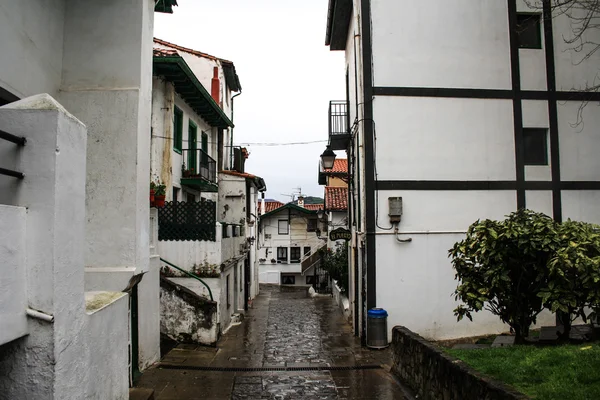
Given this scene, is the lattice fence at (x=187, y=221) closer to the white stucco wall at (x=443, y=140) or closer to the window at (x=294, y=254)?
the white stucco wall at (x=443, y=140)

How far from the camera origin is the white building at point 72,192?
3107mm

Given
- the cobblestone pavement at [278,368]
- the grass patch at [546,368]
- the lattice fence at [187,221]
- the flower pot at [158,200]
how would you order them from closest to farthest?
the grass patch at [546,368] → the cobblestone pavement at [278,368] → the flower pot at [158,200] → the lattice fence at [187,221]

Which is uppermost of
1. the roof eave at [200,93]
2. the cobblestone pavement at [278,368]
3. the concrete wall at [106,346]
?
the roof eave at [200,93]

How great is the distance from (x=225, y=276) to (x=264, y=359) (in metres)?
4.22

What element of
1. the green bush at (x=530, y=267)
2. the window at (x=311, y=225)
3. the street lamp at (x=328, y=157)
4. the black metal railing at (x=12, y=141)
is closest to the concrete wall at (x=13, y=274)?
the black metal railing at (x=12, y=141)

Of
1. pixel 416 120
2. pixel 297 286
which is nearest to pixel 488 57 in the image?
pixel 416 120

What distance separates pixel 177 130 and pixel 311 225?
2750 centimetres

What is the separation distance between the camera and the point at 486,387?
5344 mm

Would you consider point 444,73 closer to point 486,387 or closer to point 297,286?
point 486,387

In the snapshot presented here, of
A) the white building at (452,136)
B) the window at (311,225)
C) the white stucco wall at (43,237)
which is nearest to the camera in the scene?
the white stucco wall at (43,237)

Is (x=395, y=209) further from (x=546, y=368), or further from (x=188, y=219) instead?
(x=546, y=368)

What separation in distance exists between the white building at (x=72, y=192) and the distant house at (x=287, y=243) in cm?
3667

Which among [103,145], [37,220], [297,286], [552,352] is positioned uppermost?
[103,145]

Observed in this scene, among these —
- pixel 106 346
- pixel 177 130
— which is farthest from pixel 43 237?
pixel 177 130
